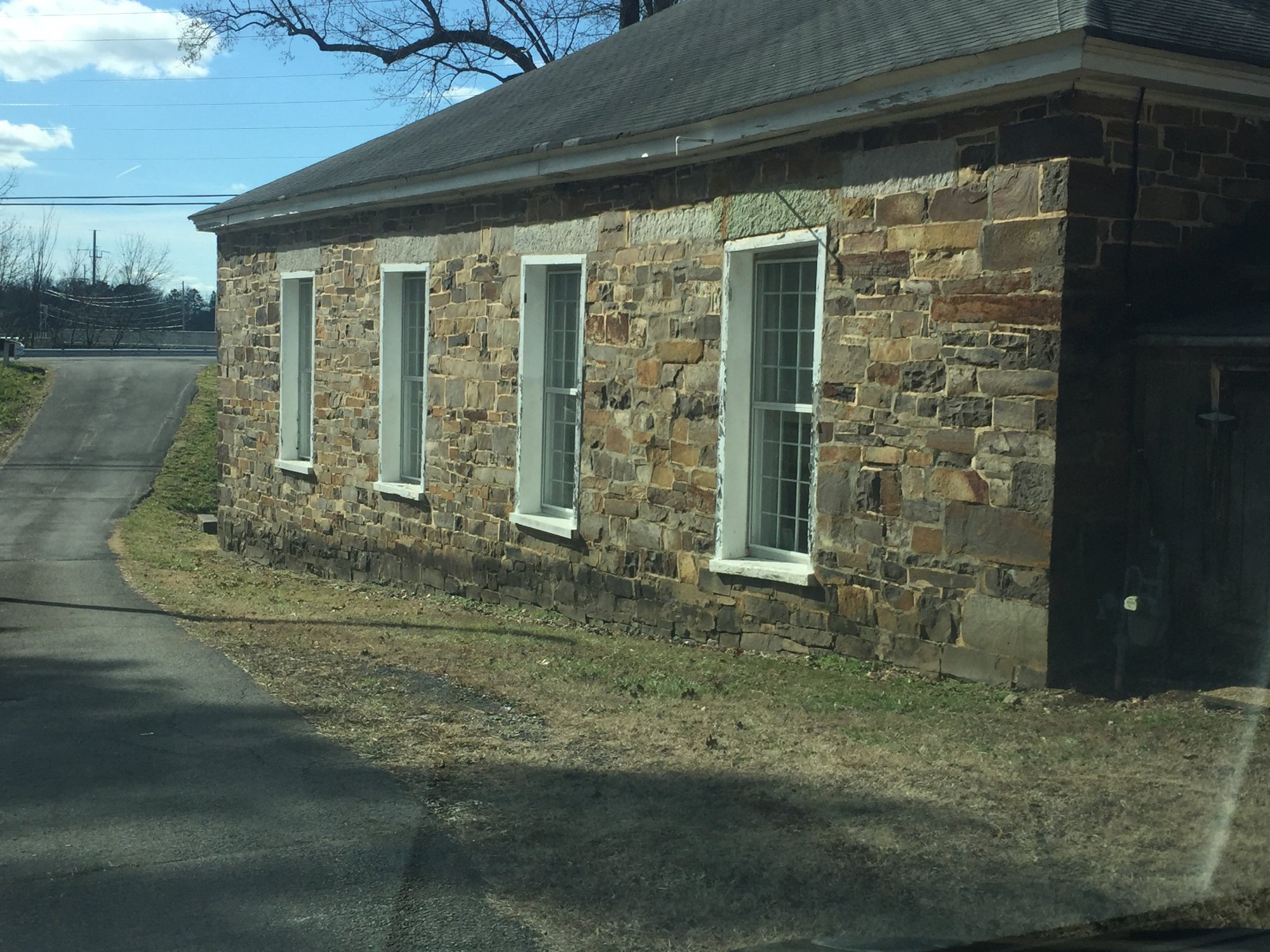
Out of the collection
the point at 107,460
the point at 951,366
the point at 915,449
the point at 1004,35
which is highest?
the point at 1004,35

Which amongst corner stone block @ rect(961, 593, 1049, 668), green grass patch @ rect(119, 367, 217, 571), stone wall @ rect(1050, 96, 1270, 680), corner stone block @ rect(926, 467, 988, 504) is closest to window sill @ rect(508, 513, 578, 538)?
corner stone block @ rect(926, 467, 988, 504)

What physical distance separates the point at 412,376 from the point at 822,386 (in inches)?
267

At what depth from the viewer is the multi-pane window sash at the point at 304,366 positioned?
17047 millimetres

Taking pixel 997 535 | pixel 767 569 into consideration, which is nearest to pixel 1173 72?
pixel 997 535

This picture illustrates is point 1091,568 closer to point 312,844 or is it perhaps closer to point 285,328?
point 312,844

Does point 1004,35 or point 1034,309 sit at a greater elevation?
point 1004,35

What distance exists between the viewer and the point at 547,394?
40.7 ft

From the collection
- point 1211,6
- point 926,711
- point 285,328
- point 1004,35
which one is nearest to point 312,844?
point 926,711

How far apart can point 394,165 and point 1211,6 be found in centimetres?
861

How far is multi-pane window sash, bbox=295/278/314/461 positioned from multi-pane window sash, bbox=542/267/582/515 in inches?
217

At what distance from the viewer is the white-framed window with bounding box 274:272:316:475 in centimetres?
1708

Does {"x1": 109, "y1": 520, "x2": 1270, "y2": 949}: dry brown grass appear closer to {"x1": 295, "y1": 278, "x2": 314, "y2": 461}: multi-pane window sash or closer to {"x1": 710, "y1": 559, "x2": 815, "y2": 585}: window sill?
{"x1": 710, "y1": 559, "x2": 815, "y2": 585}: window sill

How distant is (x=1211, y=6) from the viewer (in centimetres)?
848

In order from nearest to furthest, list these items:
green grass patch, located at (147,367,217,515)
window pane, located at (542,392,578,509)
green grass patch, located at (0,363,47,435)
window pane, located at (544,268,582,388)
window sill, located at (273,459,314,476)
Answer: window pane, located at (544,268,582,388), window pane, located at (542,392,578,509), window sill, located at (273,459,314,476), green grass patch, located at (147,367,217,515), green grass patch, located at (0,363,47,435)
